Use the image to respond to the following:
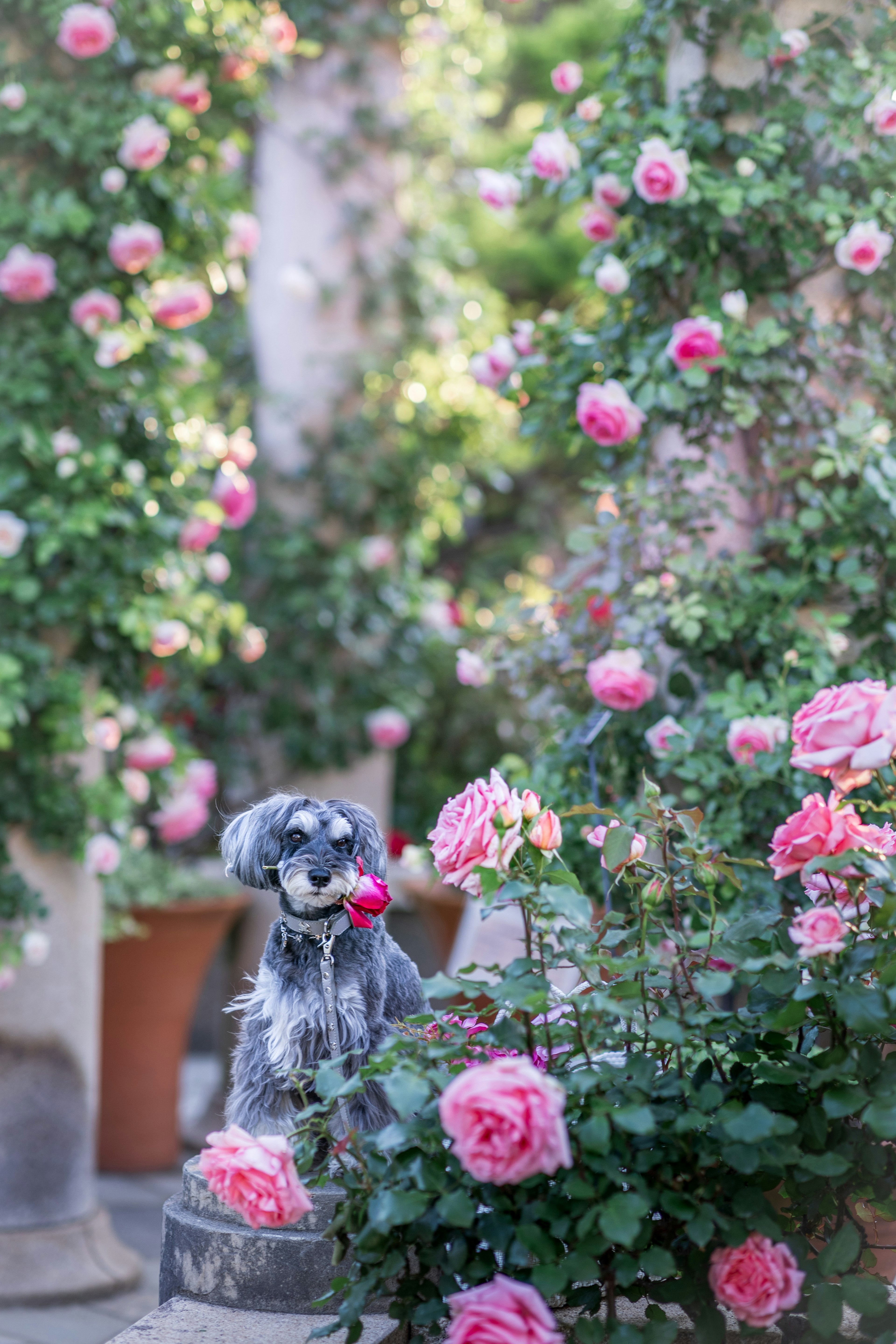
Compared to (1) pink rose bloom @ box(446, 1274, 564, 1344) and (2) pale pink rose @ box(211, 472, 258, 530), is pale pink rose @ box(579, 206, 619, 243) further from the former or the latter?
(1) pink rose bloom @ box(446, 1274, 564, 1344)

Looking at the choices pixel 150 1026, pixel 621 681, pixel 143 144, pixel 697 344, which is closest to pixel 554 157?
pixel 697 344

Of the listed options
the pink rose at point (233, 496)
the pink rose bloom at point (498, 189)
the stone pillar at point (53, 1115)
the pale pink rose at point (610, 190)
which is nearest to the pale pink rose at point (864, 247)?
the pale pink rose at point (610, 190)

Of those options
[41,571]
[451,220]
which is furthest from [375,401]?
[451,220]

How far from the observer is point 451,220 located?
6.04 m

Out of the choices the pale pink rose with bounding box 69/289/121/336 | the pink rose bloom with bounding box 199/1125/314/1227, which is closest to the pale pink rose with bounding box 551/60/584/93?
the pale pink rose with bounding box 69/289/121/336

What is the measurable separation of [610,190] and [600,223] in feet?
0.27

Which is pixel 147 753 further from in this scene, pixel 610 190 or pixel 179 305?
pixel 610 190

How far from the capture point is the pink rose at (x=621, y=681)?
6.55ft

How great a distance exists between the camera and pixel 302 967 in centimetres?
138

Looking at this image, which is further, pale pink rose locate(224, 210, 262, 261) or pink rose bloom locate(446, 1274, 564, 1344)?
pale pink rose locate(224, 210, 262, 261)

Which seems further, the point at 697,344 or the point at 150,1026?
the point at 150,1026

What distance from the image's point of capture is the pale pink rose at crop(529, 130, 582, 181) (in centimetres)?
219

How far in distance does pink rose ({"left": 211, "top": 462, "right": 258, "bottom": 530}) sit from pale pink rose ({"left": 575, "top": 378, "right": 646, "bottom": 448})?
136cm

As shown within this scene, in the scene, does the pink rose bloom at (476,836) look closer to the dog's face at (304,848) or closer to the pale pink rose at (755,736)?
the dog's face at (304,848)
